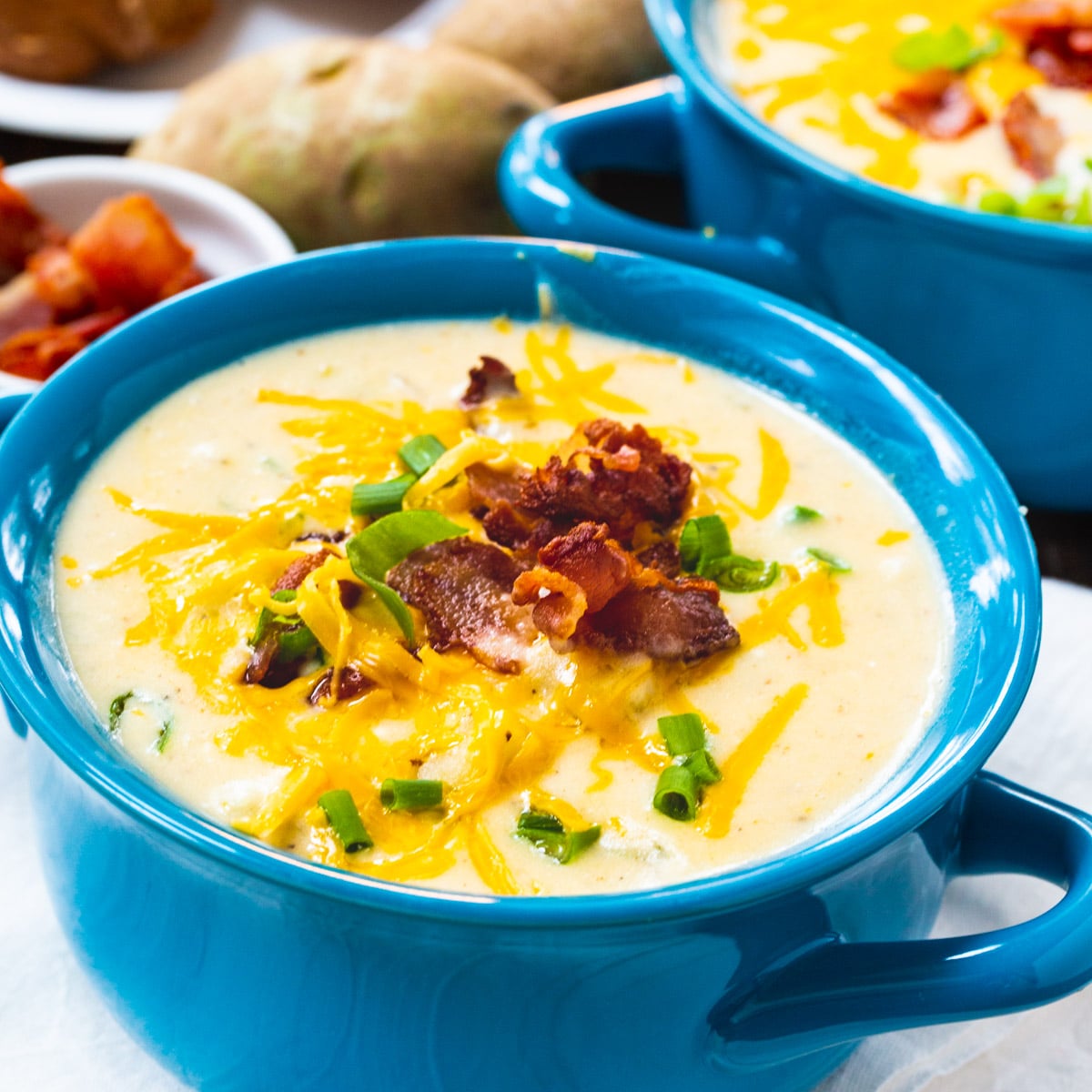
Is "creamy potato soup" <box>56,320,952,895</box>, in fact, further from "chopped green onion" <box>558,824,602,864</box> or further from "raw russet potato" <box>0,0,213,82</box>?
"raw russet potato" <box>0,0,213,82</box>

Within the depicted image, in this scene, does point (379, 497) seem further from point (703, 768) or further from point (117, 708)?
point (703, 768)

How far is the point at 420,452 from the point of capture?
163 centimetres

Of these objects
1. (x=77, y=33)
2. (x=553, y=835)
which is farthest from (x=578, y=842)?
(x=77, y=33)

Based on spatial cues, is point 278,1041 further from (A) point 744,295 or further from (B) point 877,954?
(A) point 744,295

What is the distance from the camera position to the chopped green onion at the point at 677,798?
1283mm

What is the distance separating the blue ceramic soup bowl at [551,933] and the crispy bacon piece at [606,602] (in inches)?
9.4

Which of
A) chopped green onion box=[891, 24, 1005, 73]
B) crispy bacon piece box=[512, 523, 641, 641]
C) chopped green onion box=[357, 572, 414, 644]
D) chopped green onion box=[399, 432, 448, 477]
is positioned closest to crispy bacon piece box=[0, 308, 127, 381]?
chopped green onion box=[399, 432, 448, 477]

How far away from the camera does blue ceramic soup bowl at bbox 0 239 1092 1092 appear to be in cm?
110

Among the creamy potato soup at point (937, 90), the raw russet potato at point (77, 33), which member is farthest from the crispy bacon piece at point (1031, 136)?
the raw russet potato at point (77, 33)

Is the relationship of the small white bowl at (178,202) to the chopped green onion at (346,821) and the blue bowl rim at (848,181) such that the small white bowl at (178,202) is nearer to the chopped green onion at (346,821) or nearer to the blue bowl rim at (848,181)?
the blue bowl rim at (848,181)

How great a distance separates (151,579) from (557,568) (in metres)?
0.43

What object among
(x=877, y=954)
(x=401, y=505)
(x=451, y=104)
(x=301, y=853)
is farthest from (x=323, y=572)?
(x=451, y=104)

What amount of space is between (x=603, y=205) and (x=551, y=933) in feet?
4.85

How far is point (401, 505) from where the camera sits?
61.6 inches
